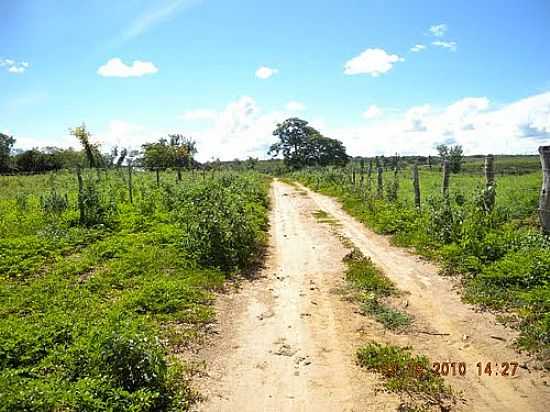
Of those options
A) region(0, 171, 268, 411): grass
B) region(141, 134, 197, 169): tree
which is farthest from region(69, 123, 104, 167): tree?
region(0, 171, 268, 411): grass

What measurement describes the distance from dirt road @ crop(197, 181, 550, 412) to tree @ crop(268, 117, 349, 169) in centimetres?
5780

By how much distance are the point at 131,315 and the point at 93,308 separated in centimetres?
73

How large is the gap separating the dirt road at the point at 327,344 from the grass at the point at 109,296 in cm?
52

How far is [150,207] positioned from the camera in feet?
49.7

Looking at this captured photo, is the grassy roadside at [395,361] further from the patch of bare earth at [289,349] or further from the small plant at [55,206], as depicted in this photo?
the small plant at [55,206]

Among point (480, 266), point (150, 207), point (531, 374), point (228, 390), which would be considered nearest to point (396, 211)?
point (480, 266)

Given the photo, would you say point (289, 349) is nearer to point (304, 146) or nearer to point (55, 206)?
point (55, 206)

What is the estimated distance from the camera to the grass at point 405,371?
446cm

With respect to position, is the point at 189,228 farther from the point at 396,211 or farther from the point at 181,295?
the point at 396,211
